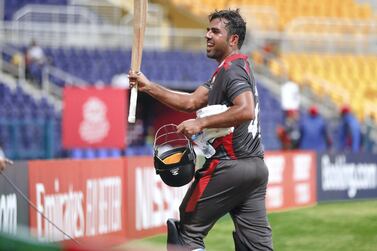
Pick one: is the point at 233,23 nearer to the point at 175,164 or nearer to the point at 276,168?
the point at 175,164

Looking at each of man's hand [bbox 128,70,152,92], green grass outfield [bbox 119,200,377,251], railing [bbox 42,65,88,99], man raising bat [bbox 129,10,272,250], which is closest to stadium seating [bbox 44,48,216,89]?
railing [bbox 42,65,88,99]

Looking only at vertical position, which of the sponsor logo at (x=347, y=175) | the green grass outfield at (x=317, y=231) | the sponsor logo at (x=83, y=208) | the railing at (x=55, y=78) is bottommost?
the sponsor logo at (x=347, y=175)

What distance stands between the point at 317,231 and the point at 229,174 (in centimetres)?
645

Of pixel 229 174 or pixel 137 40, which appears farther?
pixel 137 40

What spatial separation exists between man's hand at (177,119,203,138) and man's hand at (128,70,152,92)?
0.68 meters

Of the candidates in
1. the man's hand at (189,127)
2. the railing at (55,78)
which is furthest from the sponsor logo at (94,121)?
the man's hand at (189,127)

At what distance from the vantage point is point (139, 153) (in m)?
19.6

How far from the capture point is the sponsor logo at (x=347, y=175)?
65.3ft

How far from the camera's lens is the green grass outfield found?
12.1 meters

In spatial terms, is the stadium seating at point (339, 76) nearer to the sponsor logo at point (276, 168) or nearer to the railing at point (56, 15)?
the railing at point (56, 15)

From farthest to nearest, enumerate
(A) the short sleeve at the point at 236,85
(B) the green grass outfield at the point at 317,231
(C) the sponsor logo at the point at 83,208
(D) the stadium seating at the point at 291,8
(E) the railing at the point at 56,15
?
1. (D) the stadium seating at the point at 291,8
2. (E) the railing at the point at 56,15
3. (B) the green grass outfield at the point at 317,231
4. (C) the sponsor logo at the point at 83,208
5. (A) the short sleeve at the point at 236,85

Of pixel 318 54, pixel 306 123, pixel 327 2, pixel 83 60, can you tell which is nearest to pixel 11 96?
pixel 83 60

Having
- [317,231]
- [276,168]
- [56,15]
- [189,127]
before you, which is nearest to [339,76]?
[56,15]

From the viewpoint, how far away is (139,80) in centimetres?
759
